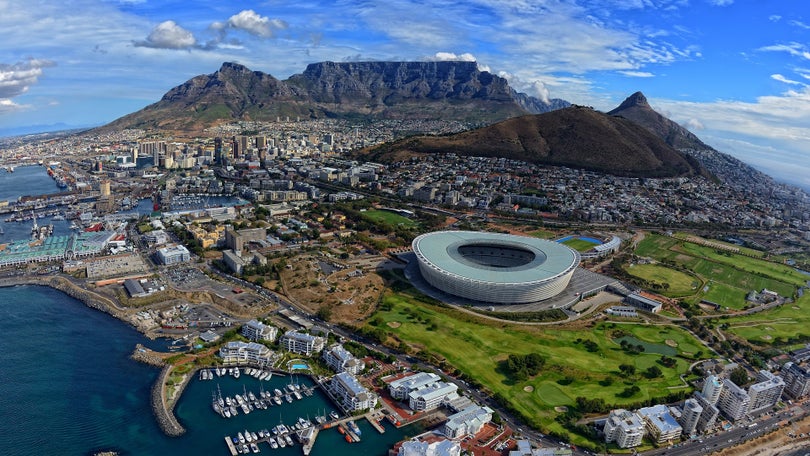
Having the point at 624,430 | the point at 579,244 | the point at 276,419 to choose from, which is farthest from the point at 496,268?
the point at 276,419

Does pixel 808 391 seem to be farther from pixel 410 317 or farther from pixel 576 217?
pixel 576 217

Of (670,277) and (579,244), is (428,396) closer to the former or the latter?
(670,277)

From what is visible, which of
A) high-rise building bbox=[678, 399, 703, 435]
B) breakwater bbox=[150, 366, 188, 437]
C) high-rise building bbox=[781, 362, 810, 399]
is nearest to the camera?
breakwater bbox=[150, 366, 188, 437]

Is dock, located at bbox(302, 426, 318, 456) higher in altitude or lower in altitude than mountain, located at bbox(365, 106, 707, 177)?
lower

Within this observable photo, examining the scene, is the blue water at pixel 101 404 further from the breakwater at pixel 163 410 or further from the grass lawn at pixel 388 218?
the grass lawn at pixel 388 218

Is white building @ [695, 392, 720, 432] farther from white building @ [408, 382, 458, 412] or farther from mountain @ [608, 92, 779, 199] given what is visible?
mountain @ [608, 92, 779, 199]

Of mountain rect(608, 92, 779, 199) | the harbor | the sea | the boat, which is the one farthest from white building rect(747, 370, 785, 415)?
mountain rect(608, 92, 779, 199)

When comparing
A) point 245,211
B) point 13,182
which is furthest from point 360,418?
point 13,182
